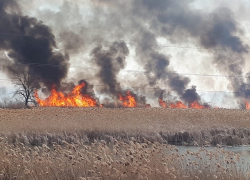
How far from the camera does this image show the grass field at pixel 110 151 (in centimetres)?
940

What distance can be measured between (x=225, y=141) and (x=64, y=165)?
1429cm

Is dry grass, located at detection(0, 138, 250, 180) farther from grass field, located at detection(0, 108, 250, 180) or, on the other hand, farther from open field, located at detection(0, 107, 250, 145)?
open field, located at detection(0, 107, 250, 145)

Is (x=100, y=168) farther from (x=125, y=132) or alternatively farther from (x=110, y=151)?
(x=125, y=132)

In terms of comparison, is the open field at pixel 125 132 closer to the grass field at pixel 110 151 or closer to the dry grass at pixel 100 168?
the grass field at pixel 110 151

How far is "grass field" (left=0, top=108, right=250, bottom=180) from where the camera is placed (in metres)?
9.40

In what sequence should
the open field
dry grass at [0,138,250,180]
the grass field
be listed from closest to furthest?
1. dry grass at [0,138,250,180]
2. the grass field
3. the open field

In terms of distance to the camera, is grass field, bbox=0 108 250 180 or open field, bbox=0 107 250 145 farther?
open field, bbox=0 107 250 145

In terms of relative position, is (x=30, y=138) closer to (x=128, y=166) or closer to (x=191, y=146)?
(x=191, y=146)

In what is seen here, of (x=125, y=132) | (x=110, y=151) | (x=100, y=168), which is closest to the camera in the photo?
(x=100, y=168)

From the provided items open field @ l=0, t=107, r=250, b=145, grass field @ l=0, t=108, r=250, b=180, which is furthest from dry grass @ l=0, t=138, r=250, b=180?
open field @ l=0, t=107, r=250, b=145

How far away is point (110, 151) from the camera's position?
34.7ft

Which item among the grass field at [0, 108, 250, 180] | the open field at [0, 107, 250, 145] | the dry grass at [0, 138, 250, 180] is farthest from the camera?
Result: the open field at [0, 107, 250, 145]

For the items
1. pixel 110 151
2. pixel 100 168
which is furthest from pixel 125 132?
pixel 100 168

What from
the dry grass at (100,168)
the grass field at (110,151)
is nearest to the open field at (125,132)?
the grass field at (110,151)
